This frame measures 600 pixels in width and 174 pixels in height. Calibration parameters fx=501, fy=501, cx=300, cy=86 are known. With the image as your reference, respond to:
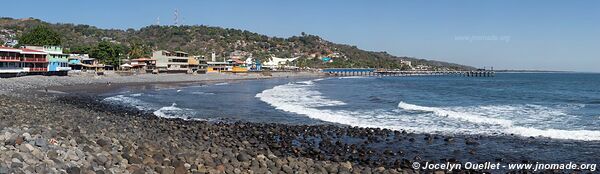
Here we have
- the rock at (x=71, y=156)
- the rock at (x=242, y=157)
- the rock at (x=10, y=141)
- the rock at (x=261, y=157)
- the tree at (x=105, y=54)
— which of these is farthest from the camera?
the tree at (x=105, y=54)

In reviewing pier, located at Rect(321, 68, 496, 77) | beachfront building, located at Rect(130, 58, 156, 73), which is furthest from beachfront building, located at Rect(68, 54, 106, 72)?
pier, located at Rect(321, 68, 496, 77)

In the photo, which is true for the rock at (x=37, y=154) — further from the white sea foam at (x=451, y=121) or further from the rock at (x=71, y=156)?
the white sea foam at (x=451, y=121)

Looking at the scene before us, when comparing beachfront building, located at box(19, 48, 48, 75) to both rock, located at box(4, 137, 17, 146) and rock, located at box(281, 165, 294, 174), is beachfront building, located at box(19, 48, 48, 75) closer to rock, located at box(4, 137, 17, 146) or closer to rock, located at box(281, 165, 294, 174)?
rock, located at box(4, 137, 17, 146)

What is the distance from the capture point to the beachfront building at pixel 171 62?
9631cm

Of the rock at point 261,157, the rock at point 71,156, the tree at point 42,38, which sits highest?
the tree at point 42,38

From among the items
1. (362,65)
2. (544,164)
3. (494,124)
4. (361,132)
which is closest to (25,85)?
(361,132)

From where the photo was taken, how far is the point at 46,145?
890 cm

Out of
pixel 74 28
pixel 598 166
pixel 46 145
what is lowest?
pixel 598 166

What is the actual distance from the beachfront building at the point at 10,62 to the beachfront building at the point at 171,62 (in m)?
40.3

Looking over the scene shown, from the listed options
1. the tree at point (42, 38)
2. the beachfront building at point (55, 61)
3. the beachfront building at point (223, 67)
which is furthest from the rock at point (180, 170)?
the beachfront building at point (223, 67)

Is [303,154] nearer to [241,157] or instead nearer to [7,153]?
[241,157]

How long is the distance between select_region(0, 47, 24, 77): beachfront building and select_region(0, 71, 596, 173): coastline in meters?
40.5

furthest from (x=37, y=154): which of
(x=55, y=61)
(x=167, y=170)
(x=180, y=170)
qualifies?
(x=55, y=61)

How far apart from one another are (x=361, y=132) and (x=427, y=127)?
3.84m
